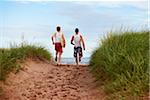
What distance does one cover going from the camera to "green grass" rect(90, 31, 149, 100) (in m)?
8.98

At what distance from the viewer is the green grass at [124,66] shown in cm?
898

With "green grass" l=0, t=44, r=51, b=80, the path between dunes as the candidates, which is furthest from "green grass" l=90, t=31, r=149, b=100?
"green grass" l=0, t=44, r=51, b=80

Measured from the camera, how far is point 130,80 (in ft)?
30.7

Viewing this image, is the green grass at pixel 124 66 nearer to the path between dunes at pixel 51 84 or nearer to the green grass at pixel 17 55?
the path between dunes at pixel 51 84

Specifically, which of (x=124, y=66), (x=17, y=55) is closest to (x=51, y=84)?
(x=17, y=55)

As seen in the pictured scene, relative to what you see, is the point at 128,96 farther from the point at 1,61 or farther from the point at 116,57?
the point at 1,61

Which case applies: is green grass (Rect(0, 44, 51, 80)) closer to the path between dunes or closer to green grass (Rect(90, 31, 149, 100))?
the path between dunes

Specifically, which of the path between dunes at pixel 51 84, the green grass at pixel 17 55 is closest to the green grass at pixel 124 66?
the path between dunes at pixel 51 84

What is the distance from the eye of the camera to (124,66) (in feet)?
32.8

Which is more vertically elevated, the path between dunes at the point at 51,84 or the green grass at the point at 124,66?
the green grass at the point at 124,66

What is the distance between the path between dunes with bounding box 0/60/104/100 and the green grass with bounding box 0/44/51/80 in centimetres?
24

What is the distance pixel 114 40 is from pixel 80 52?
413 cm

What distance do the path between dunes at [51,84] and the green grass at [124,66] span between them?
42 centimetres

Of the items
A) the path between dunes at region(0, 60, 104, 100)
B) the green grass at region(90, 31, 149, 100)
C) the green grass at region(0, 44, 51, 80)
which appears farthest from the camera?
the green grass at region(0, 44, 51, 80)
